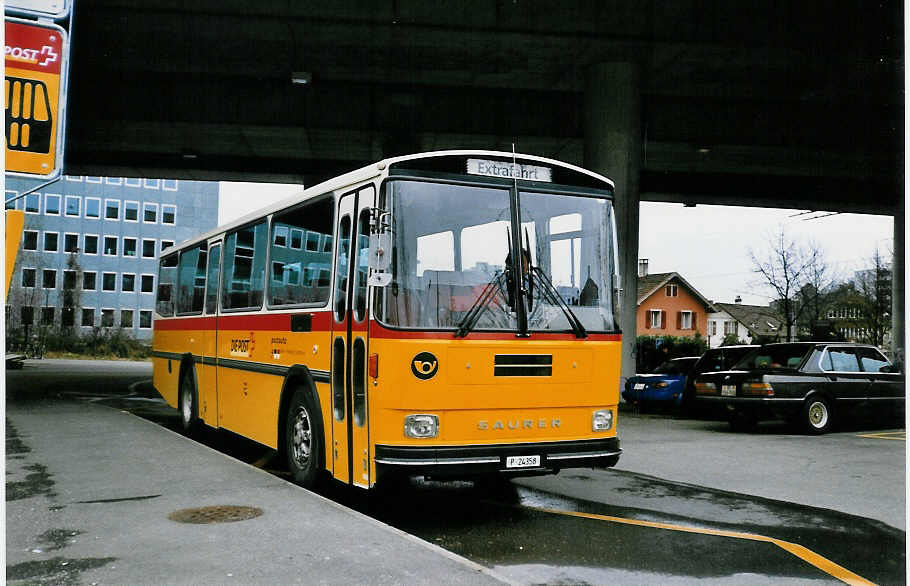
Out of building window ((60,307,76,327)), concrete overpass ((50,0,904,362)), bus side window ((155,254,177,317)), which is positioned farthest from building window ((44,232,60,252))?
bus side window ((155,254,177,317))

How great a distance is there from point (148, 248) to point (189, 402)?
86.2m

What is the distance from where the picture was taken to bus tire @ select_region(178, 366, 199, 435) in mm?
13502

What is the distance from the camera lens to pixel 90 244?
91250 millimetres

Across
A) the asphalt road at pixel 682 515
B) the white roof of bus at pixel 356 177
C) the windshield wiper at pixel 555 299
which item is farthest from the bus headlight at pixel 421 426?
the white roof of bus at pixel 356 177

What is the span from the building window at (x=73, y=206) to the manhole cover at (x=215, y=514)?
8992cm

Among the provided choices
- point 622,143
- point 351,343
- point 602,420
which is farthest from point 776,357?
point 351,343

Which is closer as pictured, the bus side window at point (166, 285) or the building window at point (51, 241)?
the bus side window at point (166, 285)

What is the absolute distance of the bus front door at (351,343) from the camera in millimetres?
7680

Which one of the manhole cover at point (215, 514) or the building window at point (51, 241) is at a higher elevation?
the building window at point (51, 241)

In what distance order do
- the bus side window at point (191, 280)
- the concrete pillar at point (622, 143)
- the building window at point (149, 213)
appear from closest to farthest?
the bus side window at point (191, 280)
the concrete pillar at point (622, 143)
the building window at point (149, 213)

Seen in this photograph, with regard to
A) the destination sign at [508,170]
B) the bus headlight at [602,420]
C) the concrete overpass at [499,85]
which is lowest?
the bus headlight at [602,420]

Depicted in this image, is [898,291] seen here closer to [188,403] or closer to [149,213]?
[188,403]

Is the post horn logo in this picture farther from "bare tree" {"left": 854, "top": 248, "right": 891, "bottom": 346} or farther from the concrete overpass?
"bare tree" {"left": 854, "top": 248, "right": 891, "bottom": 346}

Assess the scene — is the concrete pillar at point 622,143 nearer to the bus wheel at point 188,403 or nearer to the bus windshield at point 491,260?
the bus wheel at point 188,403
